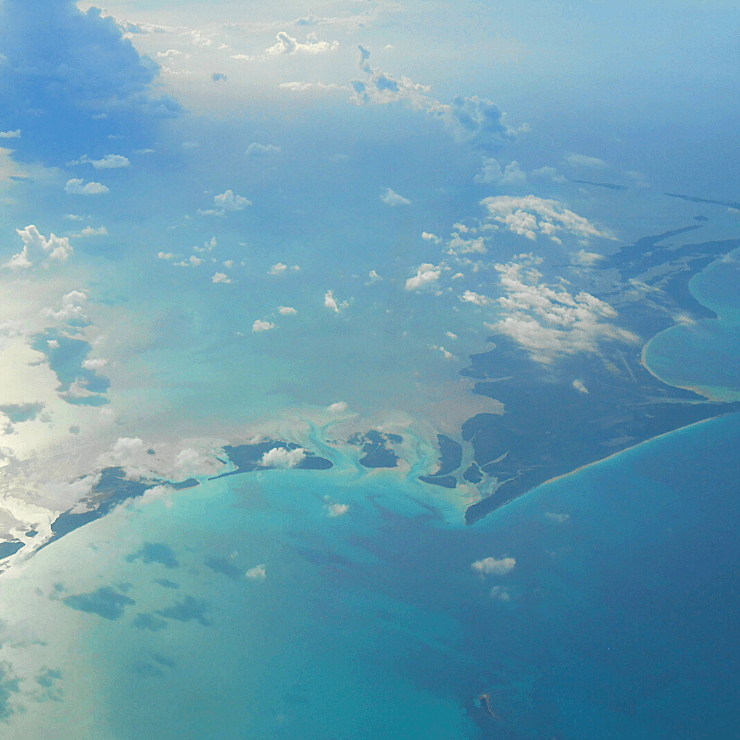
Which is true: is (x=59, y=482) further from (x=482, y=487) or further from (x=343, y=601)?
(x=482, y=487)

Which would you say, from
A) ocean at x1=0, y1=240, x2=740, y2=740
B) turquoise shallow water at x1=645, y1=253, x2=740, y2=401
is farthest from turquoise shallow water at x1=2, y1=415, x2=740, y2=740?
turquoise shallow water at x1=645, y1=253, x2=740, y2=401

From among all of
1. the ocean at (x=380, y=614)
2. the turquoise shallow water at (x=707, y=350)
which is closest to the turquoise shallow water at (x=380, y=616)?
the ocean at (x=380, y=614)

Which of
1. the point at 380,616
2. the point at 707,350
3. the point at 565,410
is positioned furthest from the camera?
the point at 707,350

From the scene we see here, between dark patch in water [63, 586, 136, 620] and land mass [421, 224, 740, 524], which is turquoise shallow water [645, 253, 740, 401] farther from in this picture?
dark patch in water [63, 586, 136, 620]

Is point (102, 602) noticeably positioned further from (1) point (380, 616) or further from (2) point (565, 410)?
(2) point (565, 410)

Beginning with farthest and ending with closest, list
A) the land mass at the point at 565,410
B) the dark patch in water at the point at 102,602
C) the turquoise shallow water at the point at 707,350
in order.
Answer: the turquoise shallow water at the point at 707,350, the land mass at the point at 565,410, the dark patch in water at the point at 102,602

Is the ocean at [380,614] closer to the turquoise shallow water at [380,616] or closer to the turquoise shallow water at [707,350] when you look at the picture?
the turquoise shallow water at [380,616]

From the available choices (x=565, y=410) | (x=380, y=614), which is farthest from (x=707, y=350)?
(x=380, y=614)

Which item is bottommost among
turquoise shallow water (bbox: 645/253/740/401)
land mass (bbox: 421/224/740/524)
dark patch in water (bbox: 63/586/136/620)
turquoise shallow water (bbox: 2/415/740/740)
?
dark patch in water (bbox: 63/586/136/620)

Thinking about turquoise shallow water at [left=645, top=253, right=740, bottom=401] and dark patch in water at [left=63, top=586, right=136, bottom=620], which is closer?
dark patch in water at [left=63, top=586, right=136, bottom=620]
